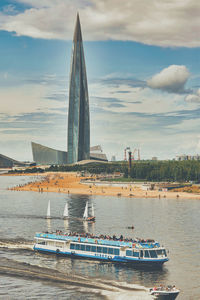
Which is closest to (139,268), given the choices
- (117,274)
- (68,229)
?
(117,274)

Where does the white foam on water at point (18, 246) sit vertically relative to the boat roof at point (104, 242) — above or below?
below

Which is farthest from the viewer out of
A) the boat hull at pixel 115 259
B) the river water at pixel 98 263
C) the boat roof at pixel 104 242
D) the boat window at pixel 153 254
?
the boat roof at pixel 104 242

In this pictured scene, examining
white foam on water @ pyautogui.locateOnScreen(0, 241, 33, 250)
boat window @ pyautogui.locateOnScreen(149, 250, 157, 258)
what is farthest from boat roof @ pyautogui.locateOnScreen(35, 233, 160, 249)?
white foam on water @ pyautogui.locateOnScreen(0, 241, 33, 250)

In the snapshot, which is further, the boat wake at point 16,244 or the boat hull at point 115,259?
the boat wake at point 16,244

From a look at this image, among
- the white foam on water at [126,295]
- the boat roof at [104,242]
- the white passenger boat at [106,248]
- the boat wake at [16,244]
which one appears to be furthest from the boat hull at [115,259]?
the white foam on water at [126,295]

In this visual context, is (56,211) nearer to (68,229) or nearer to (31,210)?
(31,210)

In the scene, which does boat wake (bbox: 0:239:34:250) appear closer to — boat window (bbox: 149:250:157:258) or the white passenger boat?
the white passenger boat

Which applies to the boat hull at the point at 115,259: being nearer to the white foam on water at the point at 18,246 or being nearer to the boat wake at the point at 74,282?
the white foam on water at the point at 18,246
